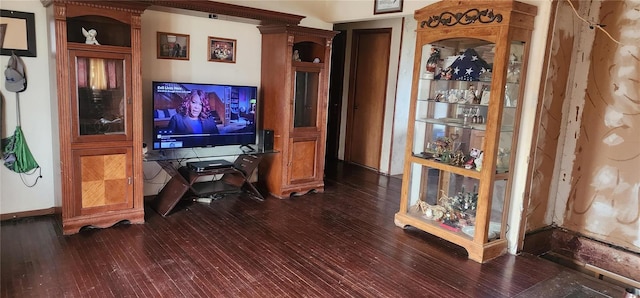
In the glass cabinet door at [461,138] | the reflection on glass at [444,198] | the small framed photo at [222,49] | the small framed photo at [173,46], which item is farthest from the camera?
the small framed photo at [222,49]

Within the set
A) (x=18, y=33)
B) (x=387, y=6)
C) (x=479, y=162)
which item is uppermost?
(x=387, y=6)

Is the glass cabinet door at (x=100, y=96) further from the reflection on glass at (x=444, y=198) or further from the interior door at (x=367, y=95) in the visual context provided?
the interior door at (x=367, y=95)

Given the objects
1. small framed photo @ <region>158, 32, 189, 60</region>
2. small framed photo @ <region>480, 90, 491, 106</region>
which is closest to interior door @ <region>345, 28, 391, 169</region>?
small framed photo @ <region>480, 90, 491, 106</region>

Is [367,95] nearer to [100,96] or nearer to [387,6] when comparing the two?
[387,6]

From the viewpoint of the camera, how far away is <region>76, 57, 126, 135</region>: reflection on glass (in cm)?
351

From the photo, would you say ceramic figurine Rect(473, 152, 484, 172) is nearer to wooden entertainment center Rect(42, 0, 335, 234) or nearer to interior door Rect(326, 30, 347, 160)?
wooden entertainment center Rect(42, 0, 335, 234)

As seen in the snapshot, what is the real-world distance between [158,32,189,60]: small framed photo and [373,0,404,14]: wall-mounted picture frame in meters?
2.10

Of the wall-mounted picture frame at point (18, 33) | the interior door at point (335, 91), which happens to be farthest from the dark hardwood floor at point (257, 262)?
the interior door at point (335, 91)

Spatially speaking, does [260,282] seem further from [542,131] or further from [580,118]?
[580,118]

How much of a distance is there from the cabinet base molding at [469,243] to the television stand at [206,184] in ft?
5.93

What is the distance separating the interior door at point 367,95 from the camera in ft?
21.1

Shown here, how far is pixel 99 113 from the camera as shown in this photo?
12.0 ft

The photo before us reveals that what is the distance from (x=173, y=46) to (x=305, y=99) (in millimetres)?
1510

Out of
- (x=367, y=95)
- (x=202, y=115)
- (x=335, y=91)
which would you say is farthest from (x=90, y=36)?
(x=335, y=91)
